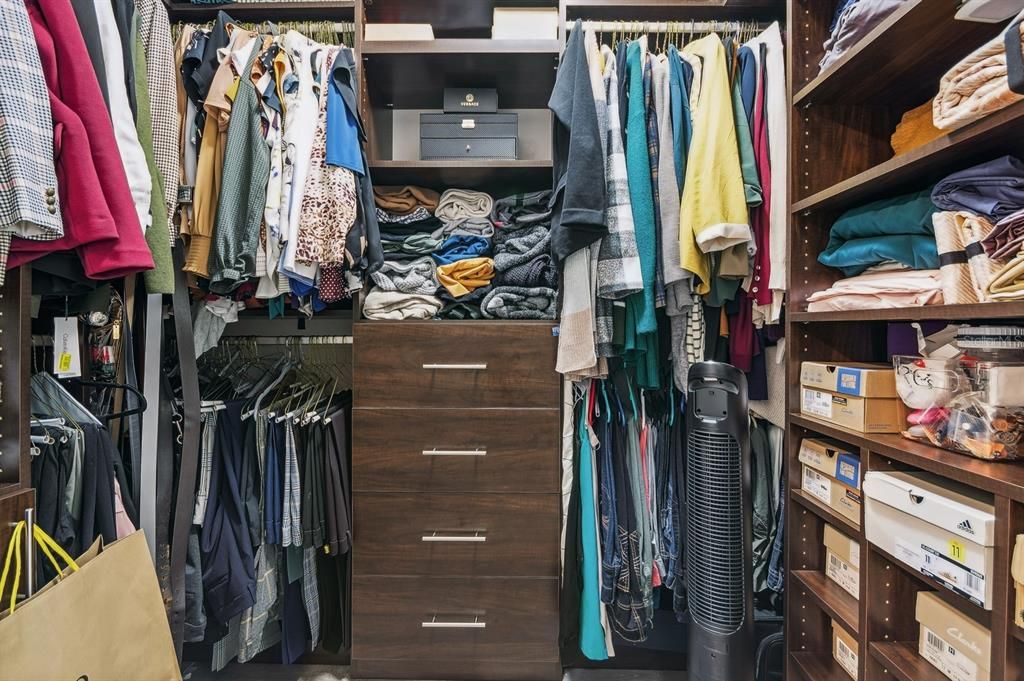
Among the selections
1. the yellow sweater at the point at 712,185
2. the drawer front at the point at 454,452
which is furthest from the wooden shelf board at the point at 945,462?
the drawer front at the point at 454,452

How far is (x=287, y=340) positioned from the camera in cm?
184

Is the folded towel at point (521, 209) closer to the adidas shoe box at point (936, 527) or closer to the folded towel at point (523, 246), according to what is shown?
the folded towel at point (523, 246)

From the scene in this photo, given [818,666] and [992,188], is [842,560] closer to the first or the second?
[818,666]

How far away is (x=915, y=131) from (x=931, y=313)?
47 centimetres

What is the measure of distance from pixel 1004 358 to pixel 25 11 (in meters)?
1.75

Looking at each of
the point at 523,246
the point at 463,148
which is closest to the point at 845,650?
the point at 523,246

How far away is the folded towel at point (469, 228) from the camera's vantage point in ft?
5.51

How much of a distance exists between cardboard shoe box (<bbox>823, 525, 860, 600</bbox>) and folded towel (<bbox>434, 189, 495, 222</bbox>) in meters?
1.28

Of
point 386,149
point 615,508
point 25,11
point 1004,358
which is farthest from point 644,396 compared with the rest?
point 25,11

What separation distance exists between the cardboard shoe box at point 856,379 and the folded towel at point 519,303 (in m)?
0.71

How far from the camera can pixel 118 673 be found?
2.87ft

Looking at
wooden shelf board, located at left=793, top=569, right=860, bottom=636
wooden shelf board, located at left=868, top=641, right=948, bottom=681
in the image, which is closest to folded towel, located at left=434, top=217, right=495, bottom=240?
wooden shelf board, located at left=793, top=569, right=860, bottom=636

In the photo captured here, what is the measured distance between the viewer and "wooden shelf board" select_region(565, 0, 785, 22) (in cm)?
156

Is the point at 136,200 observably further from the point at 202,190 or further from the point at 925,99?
the point at 925,99
